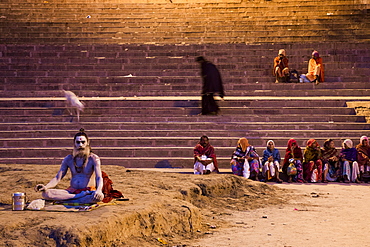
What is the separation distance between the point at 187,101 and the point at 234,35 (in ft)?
13.6

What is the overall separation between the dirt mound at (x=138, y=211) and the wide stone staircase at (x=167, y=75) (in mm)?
2582

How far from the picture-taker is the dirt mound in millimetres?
5035

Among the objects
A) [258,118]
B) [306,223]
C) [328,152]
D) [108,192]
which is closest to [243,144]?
[328,152]

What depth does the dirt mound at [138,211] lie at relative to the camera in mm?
5035

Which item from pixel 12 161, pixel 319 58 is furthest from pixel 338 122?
pixel 12 161

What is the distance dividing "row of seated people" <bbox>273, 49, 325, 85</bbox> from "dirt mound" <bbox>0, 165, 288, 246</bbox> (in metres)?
5.60

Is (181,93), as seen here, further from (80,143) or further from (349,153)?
(80,143)

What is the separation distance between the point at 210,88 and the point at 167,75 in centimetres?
218

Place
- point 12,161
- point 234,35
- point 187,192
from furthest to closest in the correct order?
point 234,35, point 12,161, point 187,192

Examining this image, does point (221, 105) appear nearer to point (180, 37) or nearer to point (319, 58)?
point (319, 58)

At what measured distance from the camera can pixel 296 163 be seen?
10.3 metres

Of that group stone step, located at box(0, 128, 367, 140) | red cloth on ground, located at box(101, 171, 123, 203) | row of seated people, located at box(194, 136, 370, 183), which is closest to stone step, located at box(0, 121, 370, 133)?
stone step, located at box(0, 128, 367, 140)

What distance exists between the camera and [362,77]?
14.4 meters

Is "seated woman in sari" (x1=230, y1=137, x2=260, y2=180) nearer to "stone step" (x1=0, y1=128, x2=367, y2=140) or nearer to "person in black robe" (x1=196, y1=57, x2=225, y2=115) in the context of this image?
"stone step" (x1=0, y1=128, x2=367, y2=140)
